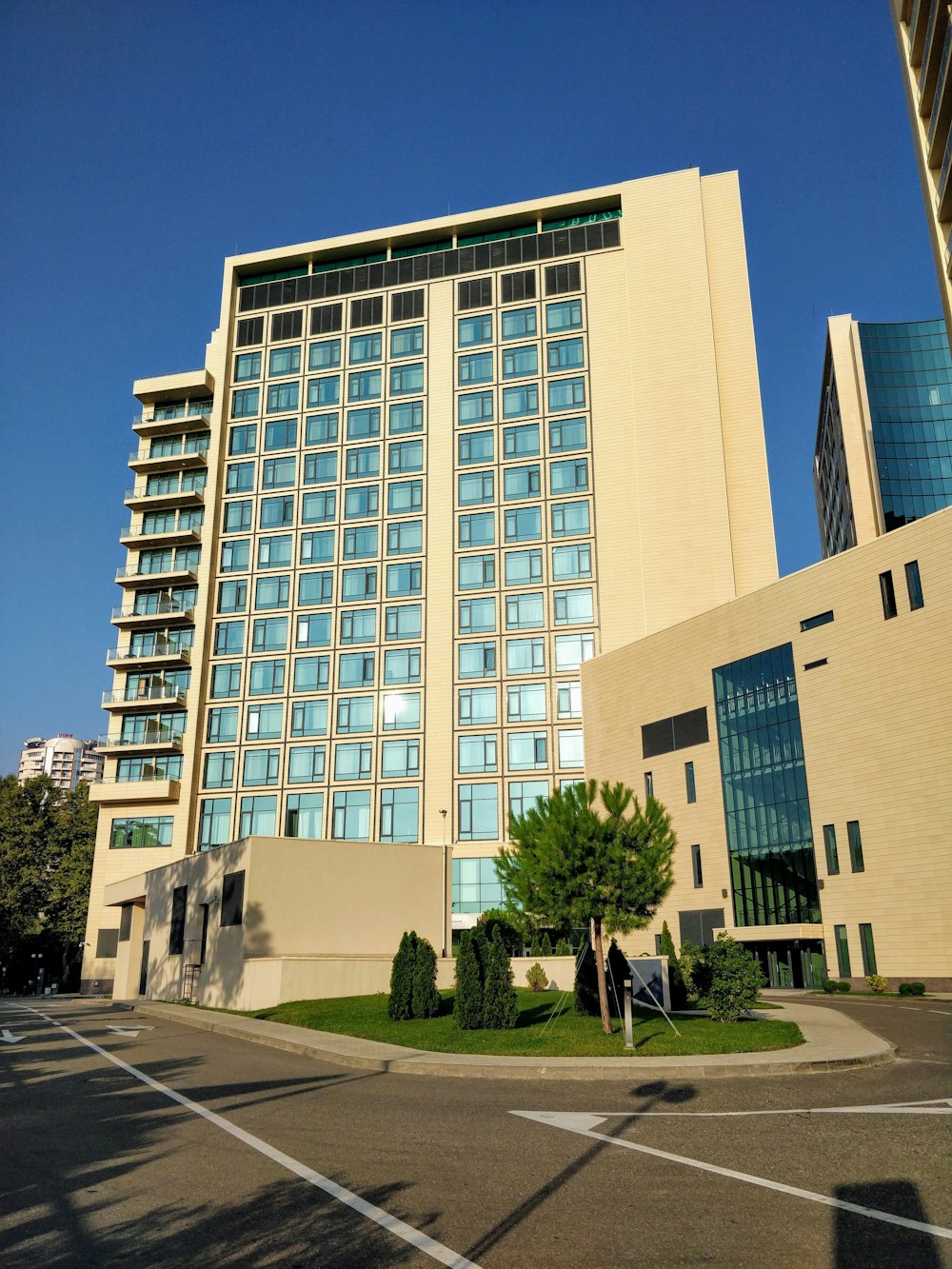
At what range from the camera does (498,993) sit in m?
23.0

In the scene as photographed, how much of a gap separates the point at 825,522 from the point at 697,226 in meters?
54.9

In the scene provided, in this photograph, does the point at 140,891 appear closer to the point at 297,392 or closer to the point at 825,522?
the point at 297,392

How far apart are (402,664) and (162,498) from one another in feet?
70.4

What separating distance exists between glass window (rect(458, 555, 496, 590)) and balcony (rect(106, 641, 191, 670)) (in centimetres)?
1874

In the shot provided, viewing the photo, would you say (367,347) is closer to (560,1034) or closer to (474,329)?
(474,329)

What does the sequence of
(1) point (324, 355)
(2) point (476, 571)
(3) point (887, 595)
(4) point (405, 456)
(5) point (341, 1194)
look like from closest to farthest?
(5) point (341, 1194), (3) point (887, 595), (2) point (476, 571), (4) point (405, 456), (1) point (324, 355)

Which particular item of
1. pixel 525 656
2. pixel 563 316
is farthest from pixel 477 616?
pixel 563 316

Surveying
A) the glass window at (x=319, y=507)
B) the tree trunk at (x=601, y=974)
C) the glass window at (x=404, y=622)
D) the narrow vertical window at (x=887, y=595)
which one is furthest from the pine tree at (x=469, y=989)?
the glass window at (x=319, y=507)

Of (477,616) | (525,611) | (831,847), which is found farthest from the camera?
(477,616)

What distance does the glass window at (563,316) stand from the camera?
6556 centimetres

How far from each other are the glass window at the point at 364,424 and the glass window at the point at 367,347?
12.4 ft

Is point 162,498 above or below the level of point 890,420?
below

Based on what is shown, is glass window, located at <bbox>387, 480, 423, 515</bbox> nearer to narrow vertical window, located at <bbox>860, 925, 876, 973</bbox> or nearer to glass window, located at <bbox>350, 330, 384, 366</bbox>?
glass window, located at <bbox>350, 330, 384, 366</bbox>

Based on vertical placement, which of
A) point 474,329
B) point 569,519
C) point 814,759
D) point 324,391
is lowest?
point 814,759
